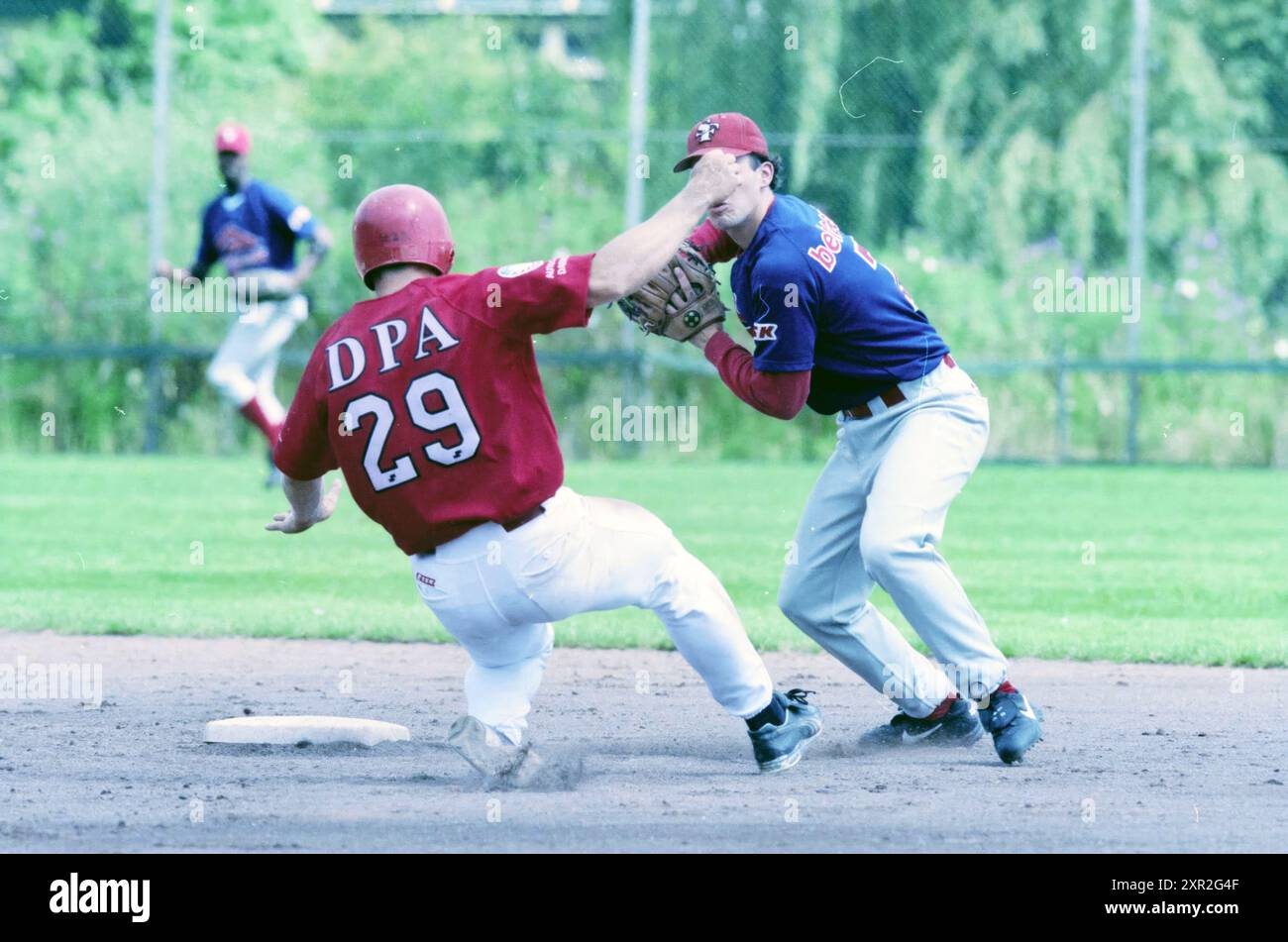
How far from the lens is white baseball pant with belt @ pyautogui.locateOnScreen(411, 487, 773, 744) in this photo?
498 centimetres

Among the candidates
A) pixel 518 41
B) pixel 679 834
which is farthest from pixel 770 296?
pixel 518 41

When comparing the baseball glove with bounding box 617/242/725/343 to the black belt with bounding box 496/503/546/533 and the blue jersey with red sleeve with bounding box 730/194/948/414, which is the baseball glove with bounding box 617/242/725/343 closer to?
the blue jersey with red sleeve with bounding box 730/194/948/414

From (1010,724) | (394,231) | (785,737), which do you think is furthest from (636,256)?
(1010,724)

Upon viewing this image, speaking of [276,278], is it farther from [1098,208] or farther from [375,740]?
[1098,208]

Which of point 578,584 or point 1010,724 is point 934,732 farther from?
point 578,584

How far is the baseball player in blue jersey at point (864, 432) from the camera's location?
5438 millimetres

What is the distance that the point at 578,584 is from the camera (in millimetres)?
5012

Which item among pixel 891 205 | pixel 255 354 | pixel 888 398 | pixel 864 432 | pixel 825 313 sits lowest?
pixel 255 354

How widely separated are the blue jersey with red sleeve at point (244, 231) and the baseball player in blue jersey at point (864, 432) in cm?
878

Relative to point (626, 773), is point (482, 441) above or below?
above

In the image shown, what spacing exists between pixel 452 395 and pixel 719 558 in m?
6.48

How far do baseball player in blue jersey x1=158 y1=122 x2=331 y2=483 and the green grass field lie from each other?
864mm

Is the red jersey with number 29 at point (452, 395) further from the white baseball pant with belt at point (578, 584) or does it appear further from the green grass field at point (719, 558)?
the green grass field at point (719, 558)

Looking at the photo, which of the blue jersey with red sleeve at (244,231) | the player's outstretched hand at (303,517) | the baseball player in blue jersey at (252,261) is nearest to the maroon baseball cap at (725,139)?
the player's outstretched hand at (303,517)
